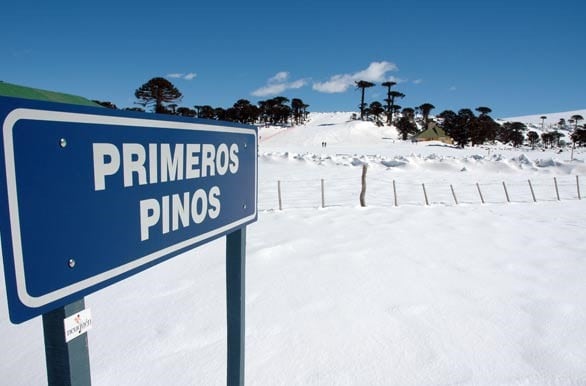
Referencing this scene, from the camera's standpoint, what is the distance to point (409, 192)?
733 inches

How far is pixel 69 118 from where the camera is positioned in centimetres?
97

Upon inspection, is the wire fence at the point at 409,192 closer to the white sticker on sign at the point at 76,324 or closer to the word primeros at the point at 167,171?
the word primeros at the point at 167,171

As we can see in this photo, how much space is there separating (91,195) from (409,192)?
738 inches

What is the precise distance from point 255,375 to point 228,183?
233 cm

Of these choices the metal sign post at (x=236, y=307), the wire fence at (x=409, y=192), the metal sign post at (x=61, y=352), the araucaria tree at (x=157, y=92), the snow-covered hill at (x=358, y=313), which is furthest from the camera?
the araucaria tree at (x=157, y=92)

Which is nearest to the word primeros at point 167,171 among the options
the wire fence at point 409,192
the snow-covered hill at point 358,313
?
the snow-covered hill at point 358,313

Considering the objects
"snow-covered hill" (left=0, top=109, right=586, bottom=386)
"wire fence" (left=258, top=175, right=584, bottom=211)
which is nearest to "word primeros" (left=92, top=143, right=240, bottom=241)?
"snow-covered hill" (left=0, top=109, right=586, bottom=386)

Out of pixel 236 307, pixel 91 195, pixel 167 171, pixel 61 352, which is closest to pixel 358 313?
pixel 236 307

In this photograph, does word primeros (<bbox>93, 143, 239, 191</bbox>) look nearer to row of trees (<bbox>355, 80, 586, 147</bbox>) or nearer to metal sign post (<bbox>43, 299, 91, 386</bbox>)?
metal sign post (<bbox>43, 299, 91, 386</bbox>)

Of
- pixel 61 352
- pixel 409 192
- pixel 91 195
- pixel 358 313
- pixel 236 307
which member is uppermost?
pixel 91 195

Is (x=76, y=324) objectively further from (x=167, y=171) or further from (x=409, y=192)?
(x=409, y=192)

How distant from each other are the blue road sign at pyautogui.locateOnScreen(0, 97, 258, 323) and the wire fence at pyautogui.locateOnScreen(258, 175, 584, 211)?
12.6 metres

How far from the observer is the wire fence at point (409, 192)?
15375mm

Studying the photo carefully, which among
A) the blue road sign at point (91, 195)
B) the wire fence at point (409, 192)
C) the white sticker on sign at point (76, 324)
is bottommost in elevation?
the wire fence at point (409, 192)
